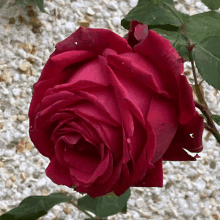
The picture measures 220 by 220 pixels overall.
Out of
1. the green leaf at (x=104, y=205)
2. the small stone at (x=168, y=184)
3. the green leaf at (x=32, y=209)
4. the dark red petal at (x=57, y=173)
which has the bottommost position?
the small stone at (x=168, y=184)

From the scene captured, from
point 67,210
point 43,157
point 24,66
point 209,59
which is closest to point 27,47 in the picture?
point 24,66

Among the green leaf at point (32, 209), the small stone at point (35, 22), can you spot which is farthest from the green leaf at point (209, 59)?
the small stone at point (35, 22)

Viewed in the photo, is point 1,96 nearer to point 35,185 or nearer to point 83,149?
point 35,185

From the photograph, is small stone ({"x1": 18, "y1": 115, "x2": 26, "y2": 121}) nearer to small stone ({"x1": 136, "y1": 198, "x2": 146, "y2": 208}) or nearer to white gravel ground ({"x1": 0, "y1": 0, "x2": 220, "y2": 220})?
white gravel ground ({"x1": 0, "y1": 0, "x2": 220, "y2": 220})

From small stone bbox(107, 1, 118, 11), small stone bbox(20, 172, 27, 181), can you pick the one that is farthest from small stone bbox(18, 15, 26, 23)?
small stone bbox(20, 172, 27, 181)

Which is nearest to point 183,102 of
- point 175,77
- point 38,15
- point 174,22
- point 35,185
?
point 175,77

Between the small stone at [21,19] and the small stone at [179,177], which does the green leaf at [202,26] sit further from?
the small stone at [21,19]
